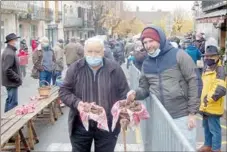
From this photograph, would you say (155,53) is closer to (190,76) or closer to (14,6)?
(190,76)

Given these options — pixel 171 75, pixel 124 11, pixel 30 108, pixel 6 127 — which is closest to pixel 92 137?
pixel 171 75

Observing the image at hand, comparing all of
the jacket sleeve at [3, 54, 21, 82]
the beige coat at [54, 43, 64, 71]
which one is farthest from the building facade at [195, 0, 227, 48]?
the jacket sleeve at [3, 54, 21, 82]

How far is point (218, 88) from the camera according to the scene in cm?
575

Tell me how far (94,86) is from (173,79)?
78cm

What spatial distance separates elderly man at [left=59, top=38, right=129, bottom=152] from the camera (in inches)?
176

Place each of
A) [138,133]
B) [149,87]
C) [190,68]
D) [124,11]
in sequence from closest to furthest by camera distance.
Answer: [190,68] < [149,87] < [138,133] < [124,11]

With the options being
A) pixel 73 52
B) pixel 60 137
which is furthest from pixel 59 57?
pixel 60 137

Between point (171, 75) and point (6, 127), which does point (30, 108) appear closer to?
point (6, 127)

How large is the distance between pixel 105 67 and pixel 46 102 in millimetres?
3955

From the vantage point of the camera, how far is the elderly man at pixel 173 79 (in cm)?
431

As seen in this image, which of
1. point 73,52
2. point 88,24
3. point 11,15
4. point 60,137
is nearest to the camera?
point 60,137

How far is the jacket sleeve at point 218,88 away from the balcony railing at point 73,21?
53.0 meters

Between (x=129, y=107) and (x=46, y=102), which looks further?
(x=46, y=102)

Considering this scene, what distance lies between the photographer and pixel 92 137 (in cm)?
464
